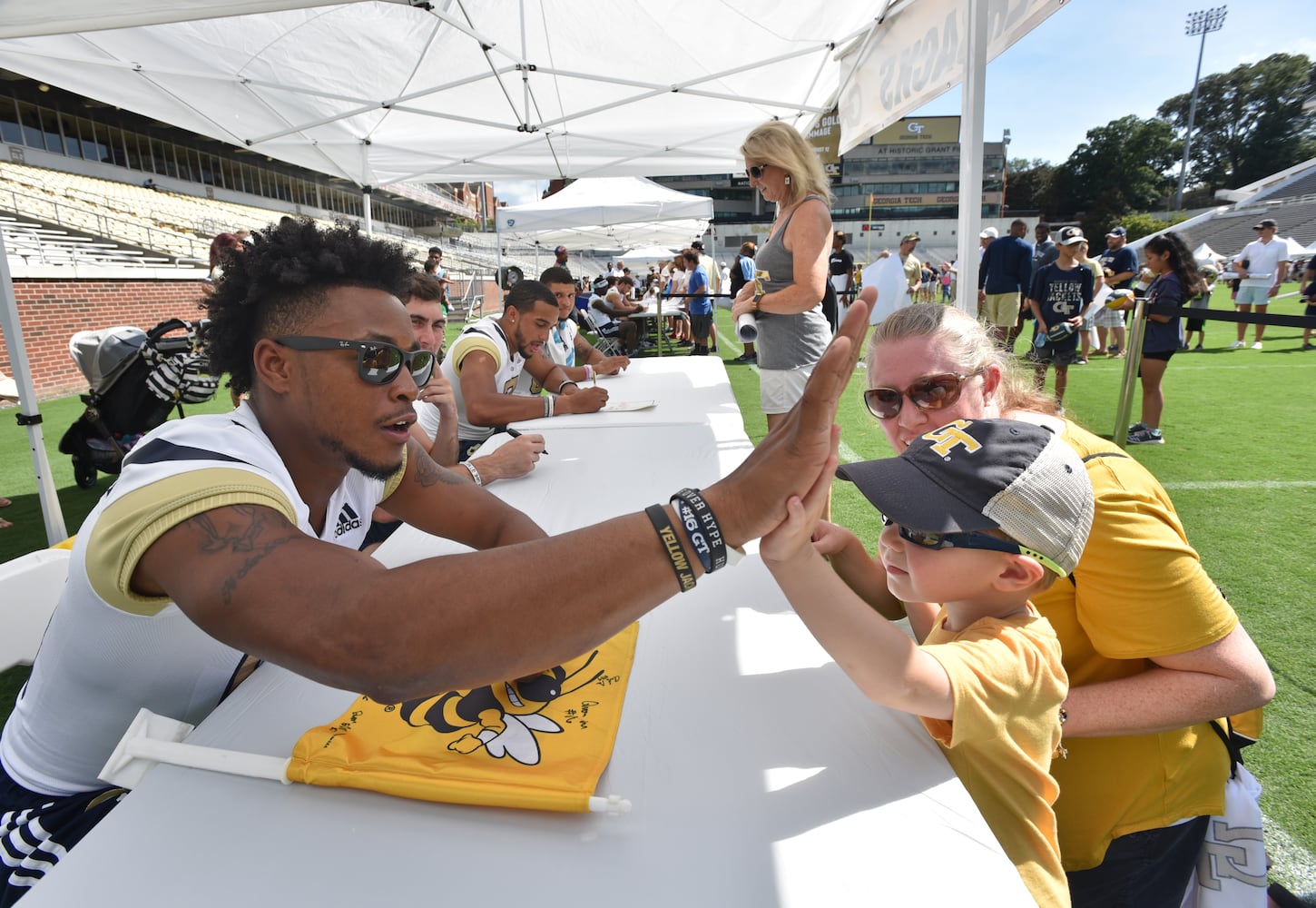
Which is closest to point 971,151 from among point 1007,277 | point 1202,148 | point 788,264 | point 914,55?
point 788,264

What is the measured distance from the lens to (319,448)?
1356 millimetres

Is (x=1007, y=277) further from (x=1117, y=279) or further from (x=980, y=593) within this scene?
(x=980, y=593)

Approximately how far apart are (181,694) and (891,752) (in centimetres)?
135

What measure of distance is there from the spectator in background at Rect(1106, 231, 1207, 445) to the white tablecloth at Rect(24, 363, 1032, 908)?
5.53 m

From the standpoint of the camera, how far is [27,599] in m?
1.91

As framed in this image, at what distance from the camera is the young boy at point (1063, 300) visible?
658 centimetres

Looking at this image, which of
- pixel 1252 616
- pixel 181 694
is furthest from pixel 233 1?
pixel 1252 616

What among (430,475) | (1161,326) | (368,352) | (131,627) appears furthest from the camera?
(1161,326)

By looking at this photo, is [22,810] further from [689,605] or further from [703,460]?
[703,460]

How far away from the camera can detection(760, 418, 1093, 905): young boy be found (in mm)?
958

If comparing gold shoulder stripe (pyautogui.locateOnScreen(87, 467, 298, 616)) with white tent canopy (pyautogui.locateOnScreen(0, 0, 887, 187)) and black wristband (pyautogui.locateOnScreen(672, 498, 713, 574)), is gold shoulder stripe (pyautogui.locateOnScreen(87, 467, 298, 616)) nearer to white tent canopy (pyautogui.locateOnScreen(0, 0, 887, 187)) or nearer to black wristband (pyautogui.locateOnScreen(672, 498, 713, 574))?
black wristband (pyautogui.locateOnScreen(672, 498, 713, 574))

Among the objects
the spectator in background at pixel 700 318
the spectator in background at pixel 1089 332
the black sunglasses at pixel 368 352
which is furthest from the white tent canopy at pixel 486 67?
the spectator in background at pixel 1089 332

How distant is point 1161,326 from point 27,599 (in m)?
7.22

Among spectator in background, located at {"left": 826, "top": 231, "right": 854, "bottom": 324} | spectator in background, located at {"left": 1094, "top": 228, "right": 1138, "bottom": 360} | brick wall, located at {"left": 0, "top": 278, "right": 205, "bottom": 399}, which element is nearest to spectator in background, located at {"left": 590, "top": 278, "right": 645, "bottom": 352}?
spectator in background, located at {"left": 826, "top": 231, "right": 854, "bottom": 324}
